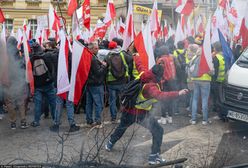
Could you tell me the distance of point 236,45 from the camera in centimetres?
1036

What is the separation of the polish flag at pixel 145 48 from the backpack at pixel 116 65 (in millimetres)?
520

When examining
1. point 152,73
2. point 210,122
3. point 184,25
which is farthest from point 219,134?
point 184,25

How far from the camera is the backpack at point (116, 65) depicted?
7766 millimetres

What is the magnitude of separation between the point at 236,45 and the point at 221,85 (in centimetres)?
315

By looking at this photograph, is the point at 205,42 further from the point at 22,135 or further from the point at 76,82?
the point at 22,135

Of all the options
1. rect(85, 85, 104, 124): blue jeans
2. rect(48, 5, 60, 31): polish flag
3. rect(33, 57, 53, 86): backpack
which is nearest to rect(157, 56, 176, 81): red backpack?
rect(85, 85, 104, 124): blue jeans

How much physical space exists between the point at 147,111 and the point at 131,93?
41 cm

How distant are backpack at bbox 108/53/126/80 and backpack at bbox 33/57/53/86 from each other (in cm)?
120

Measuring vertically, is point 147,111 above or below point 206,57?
below

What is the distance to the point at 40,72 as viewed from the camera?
7.42 meters

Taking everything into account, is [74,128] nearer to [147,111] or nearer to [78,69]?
[78,69]

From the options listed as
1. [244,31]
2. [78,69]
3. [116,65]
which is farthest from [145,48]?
[244,31]

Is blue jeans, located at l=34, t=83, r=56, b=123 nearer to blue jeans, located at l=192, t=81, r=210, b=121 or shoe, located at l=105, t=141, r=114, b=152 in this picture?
shoe, located at l=105, t=141, r=114, b=152

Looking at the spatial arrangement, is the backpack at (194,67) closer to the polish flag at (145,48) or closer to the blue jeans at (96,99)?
the polish flag at (145,48)
